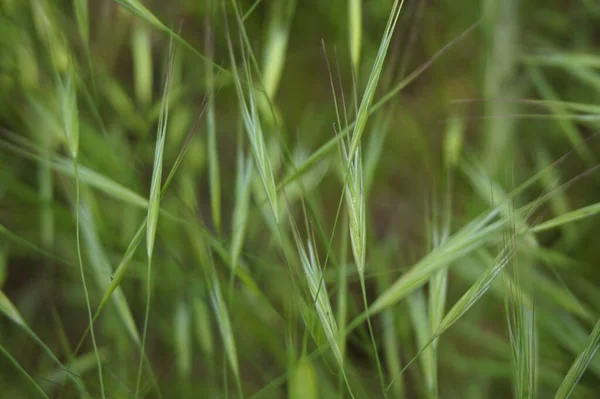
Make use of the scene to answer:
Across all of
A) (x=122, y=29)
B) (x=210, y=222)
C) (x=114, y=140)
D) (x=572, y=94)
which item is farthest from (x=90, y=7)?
(x=572, y=94)

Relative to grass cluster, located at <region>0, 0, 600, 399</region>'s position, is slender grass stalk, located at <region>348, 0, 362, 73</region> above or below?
above

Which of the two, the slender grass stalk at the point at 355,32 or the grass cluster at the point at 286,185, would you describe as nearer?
the slender grass stalk at the point at 355,32

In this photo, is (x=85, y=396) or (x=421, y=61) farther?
(x=421, y=61)

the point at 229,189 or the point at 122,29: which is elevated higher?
the point at 122,29

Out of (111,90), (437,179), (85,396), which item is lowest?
(85,396)

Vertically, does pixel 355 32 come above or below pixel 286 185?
above

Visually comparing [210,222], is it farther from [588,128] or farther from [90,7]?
[588,128]

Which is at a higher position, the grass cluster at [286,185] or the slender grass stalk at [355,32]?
the slender grass stalk at [355,32]

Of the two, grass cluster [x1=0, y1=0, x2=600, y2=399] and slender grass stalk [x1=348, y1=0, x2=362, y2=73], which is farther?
grass cluster [x1=0, y1=0, x2=600, y2=399]
